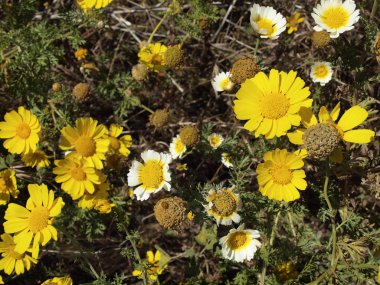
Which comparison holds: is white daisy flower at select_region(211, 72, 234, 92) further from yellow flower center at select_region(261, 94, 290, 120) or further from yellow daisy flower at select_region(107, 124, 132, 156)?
yellow flower center at select_region(261, 94, 290, 120)

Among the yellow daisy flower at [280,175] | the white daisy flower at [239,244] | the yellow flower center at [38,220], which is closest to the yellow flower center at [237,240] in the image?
the white daisy flower at [239,244]

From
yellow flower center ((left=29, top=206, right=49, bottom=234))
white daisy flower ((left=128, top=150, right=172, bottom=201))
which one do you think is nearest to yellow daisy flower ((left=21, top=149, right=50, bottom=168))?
yellow flower center ((left=29, top=206, right=49, bottom=234))

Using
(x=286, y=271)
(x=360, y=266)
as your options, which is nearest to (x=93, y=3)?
(x=286, y=271)

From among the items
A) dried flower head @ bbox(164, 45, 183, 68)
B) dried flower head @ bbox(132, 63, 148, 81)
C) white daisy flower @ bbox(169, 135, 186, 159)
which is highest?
dried flower head @ bbox(164, 45, 183, 68)

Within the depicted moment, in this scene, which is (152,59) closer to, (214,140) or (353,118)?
(214,140)

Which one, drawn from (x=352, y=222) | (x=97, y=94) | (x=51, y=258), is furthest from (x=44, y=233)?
(x=352, y=222)

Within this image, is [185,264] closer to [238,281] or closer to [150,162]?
[238,281]
